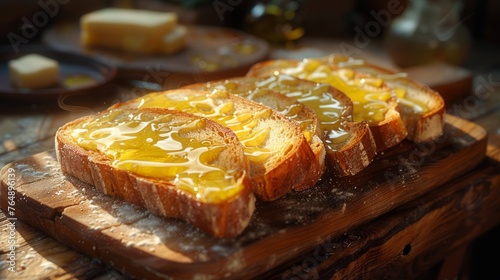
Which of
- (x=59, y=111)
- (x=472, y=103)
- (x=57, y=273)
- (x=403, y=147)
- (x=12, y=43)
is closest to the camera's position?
(x=57, y=273)

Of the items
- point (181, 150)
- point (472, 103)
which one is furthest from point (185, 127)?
point (472, 103)

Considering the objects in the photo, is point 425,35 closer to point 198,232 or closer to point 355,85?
point 355,85

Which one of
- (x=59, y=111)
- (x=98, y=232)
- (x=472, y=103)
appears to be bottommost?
(x=472, y=103)

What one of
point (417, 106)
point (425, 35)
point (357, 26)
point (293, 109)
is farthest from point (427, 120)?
point (357, 26)

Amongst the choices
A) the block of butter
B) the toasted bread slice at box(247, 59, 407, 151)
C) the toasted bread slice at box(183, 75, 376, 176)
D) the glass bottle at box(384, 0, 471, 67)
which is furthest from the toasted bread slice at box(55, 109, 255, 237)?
the glass bottle at box(384, 0, 471, 67)

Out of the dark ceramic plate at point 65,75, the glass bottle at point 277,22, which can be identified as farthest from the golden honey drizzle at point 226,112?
the glass bottle at point 277,22

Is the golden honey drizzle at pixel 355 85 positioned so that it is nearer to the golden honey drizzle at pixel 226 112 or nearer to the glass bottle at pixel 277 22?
the golden honey drizzle at pixel 226 112

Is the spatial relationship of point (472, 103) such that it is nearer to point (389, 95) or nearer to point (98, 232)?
point (389, 95)
